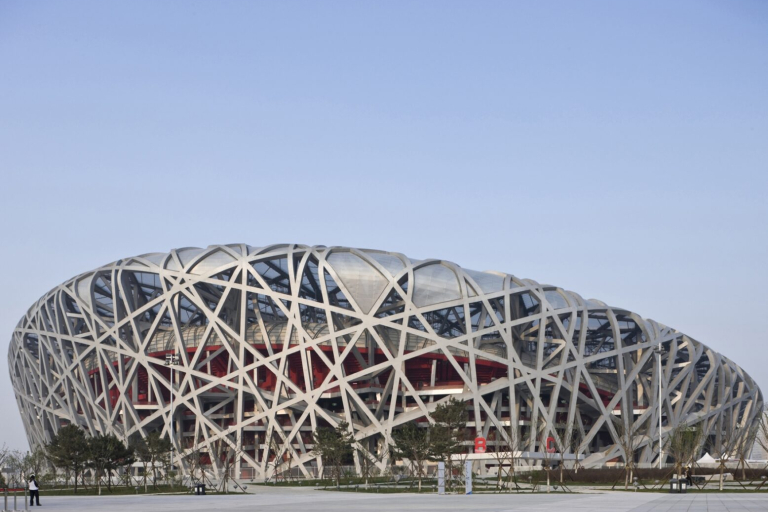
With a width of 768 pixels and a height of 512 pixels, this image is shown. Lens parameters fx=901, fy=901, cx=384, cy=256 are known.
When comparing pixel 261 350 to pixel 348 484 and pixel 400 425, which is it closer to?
pixel 400 425

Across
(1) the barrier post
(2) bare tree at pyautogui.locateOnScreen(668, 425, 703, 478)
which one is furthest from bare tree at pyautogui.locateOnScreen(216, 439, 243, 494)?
(2) bare tree at pyautogui.locateOnScreen(668, 425, 703, 478)

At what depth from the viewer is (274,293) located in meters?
63.0

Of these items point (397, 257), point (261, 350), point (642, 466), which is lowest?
point (642, 466)

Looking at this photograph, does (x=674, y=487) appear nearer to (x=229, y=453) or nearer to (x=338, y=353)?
(x=338, y=353)

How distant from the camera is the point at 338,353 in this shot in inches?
2463

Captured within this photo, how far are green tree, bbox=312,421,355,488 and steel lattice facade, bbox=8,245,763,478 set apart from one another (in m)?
3.33

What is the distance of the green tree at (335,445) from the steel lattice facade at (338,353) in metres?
3.33

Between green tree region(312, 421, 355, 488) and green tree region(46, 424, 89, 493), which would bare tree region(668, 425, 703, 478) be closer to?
green tree region(312, 421, 355, 488)

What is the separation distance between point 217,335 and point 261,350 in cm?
345

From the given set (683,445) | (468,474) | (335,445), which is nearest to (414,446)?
(335,445)

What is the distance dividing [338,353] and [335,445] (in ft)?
32.5

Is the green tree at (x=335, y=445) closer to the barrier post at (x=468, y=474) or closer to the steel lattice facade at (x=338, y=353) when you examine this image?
the steel lattice facade at (x=338, y=353)

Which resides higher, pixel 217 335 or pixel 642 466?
pixel 217 335

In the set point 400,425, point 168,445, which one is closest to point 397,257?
point 400,425
